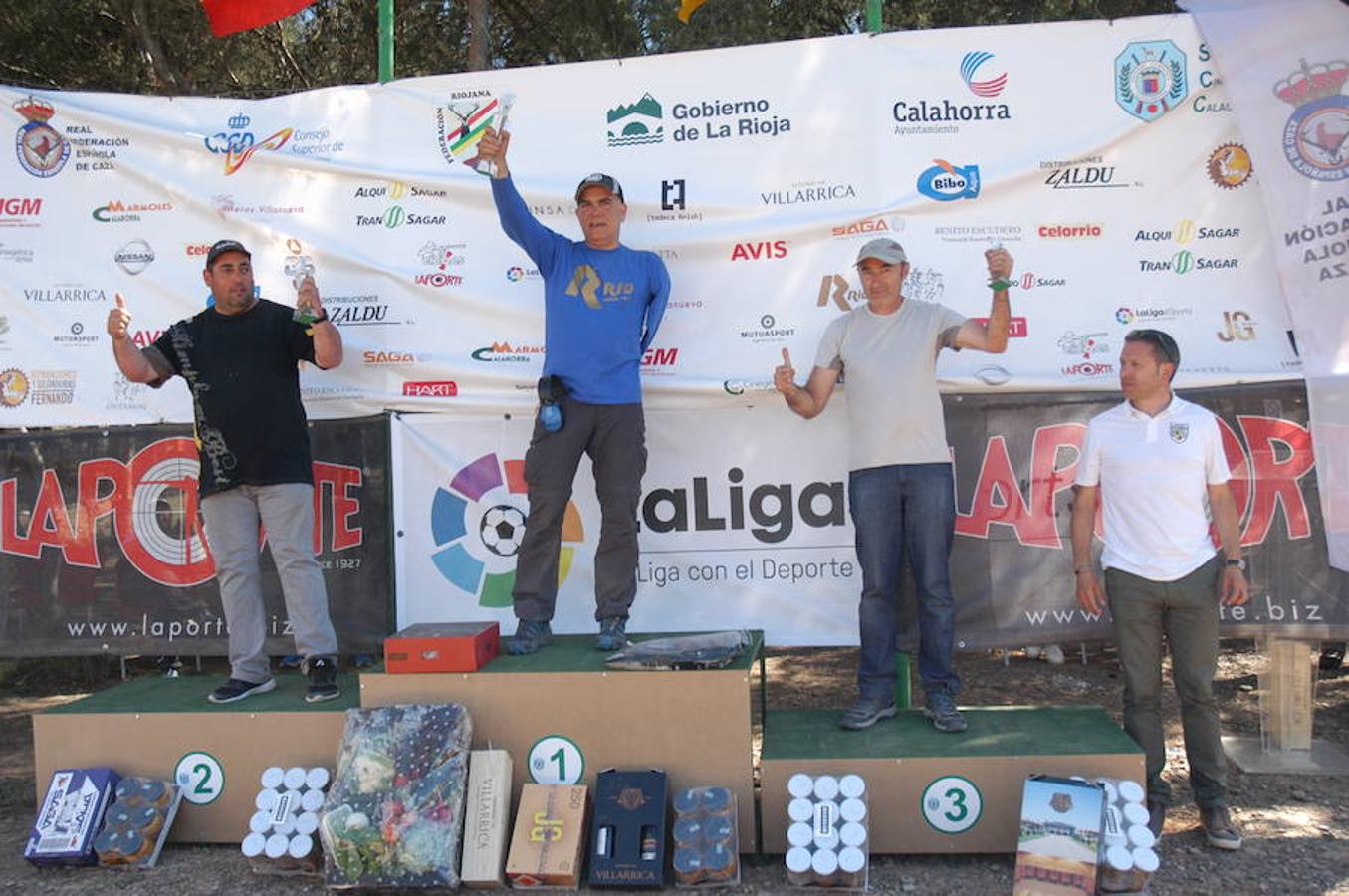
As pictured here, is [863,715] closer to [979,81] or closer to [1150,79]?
[979,81]

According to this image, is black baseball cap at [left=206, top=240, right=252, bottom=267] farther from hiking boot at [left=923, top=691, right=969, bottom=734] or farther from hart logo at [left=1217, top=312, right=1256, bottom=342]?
hart logo at [left=1217, top=312, right=1256, bottom=342]

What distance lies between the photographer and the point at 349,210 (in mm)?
4723

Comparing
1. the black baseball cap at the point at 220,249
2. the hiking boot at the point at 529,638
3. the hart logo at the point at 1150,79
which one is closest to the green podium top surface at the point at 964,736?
the hiking boot at the point at 529,638

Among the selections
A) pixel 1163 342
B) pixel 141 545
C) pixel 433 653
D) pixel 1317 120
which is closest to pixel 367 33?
pixel 141 545

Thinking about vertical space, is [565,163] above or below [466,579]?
above

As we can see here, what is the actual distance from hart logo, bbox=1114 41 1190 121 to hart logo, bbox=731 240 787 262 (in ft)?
4.77

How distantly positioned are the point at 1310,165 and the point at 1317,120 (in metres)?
0.18

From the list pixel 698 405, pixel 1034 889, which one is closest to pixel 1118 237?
pixel 698 405

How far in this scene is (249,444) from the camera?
13.1 ft

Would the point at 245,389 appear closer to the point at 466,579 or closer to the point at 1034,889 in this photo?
the point at 466,579

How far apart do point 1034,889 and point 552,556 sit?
6.45ft

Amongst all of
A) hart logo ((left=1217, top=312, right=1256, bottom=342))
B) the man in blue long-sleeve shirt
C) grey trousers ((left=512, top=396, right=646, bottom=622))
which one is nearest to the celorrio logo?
hart logo ((left=1217, top=312, right=1256, bottom=342))

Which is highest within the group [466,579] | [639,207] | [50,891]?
[639,207]

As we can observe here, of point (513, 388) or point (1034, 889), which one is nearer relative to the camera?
point (1034, 889)
